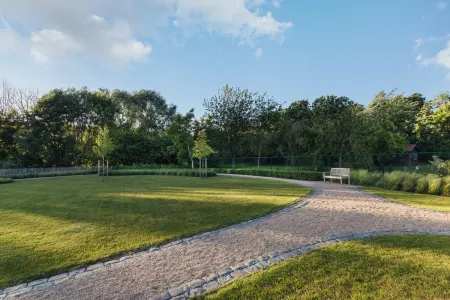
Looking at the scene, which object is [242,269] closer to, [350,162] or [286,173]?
[286,173]

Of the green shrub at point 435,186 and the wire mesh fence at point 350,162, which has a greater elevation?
the wire mesh fence at point 350,162

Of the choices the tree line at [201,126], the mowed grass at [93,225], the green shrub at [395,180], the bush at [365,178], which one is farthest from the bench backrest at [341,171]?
the tree line at [201,126]

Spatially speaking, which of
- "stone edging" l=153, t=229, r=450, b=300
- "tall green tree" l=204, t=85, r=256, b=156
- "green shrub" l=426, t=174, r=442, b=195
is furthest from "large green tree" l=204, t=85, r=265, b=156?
"stone edging" l=153, t=229, r=450, b=300

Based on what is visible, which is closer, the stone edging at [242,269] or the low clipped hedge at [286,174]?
the stone edging at [242,269]

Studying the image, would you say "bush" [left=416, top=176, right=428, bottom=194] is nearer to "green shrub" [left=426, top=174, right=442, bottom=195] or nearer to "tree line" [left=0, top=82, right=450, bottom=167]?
"green shrub" [left=426, top=174, right=442, bottom=195]

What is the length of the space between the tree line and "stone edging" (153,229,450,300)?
16870 mm

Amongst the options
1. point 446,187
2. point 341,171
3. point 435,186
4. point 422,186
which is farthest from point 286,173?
point 446,187

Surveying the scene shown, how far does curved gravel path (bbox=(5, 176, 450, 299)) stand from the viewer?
257 cm

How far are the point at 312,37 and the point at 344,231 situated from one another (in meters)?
11.3

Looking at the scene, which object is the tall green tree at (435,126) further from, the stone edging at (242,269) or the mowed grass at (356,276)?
the mowed grass at (356,276)

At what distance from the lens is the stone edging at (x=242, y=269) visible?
2.45 m

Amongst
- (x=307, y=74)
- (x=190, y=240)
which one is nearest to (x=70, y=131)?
(x=307, y=74)

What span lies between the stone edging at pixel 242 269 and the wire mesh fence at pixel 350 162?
8376 millimetres

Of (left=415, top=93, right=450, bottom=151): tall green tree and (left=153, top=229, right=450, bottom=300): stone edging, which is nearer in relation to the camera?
(left=153, top=229, right=450, bottom=300): stone edging
